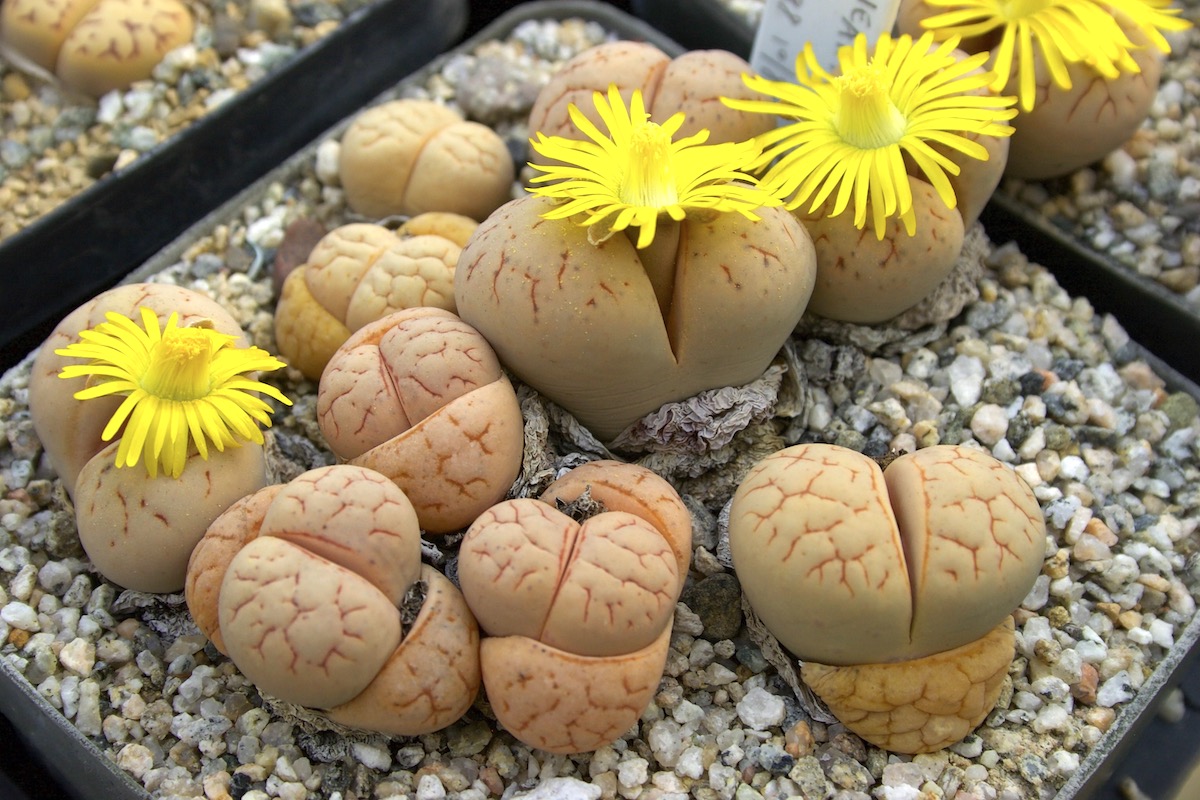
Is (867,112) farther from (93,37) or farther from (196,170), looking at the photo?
(93,37)

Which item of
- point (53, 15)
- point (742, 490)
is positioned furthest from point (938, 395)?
A: point (53, 15)

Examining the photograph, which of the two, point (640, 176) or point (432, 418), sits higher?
point (640, 176)

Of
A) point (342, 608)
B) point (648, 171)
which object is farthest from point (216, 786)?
point (648, 171)

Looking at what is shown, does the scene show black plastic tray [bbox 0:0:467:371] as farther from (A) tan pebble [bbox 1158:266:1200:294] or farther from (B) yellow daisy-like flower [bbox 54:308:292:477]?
(A) tan pebble [bbox 1158:266:1200:294]

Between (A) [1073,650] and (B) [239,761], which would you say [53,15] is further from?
→ (A) [1073,650]

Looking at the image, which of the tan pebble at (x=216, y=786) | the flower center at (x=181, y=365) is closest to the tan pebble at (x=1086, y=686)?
the tan pebble at (x=216, y=786)

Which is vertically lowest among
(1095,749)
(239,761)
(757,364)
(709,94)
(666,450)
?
(239,761)
